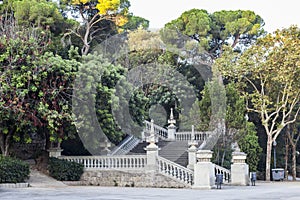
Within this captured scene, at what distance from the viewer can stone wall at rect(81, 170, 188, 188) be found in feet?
74.3

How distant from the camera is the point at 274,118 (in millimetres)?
31922

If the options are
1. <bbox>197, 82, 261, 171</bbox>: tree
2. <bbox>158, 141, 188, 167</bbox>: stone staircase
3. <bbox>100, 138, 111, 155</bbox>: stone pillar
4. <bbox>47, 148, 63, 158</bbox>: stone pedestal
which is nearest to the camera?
<bbox>47, 148, 63, 158</bbox>: stone pedestal

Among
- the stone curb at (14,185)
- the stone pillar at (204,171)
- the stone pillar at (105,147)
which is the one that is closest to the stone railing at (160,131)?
the stone pillar at (105,147)

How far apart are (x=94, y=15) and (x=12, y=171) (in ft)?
69.5

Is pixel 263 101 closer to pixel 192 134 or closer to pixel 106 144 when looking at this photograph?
pixel 192 134

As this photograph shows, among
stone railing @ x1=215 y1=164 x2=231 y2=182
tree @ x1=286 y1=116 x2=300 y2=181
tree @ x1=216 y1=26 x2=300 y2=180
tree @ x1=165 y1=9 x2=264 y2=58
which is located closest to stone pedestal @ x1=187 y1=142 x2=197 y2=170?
stone railing @ x1=215 y1=164 x2=231 y2=182

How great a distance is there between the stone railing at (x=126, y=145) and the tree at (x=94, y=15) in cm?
1100

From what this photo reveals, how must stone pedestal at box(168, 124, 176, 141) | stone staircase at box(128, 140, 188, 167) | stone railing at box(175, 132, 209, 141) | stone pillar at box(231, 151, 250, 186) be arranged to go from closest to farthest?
stone pillar at box(231, 151, 250, 186), stone staircase at box(128, 140, 188, 167), stone railing at box(175, 132, 209, 141), stone pedestal at box(168, 124, 176, 141)

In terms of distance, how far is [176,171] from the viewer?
908 inches

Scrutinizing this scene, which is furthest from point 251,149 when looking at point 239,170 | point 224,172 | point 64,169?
point 64,169

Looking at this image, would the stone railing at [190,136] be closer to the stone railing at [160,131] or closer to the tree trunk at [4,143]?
the stone railing at [160,131]

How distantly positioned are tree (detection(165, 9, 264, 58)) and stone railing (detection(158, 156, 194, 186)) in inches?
870

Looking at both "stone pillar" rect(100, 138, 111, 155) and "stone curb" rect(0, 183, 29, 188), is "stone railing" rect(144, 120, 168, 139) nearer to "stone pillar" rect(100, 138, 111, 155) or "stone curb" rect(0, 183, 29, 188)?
"stone pillar" rect(100, 138, 111, 155)

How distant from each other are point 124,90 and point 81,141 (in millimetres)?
2964
